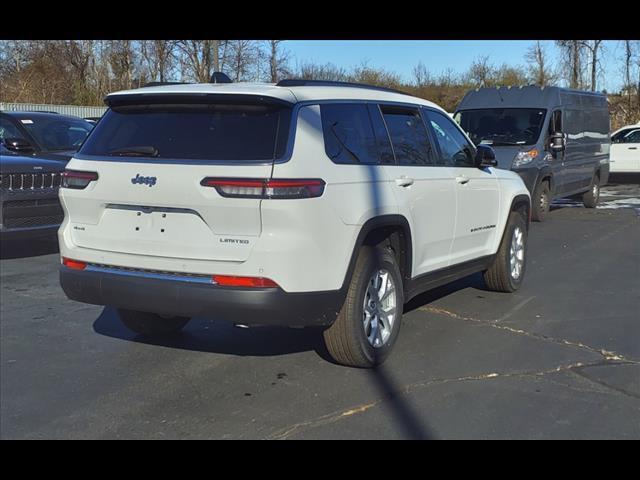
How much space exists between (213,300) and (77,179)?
1257mm

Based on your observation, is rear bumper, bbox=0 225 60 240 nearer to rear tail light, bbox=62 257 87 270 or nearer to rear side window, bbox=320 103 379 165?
rear tail light, bbox=62 257 87 270

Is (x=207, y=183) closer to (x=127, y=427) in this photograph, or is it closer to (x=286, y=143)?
(x=286, y=143)

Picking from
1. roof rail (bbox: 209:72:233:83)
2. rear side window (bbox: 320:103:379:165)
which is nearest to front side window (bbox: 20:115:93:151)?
roof rail (bbox: 209:72:233:83)

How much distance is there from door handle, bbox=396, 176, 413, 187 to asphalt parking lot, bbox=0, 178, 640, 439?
4.04 feet

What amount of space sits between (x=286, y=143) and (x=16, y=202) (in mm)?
5502

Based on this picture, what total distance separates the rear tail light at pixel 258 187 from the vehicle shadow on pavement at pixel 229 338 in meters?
1.56

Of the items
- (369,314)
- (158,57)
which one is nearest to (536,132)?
(369,314)

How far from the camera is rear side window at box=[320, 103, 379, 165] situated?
4609 millimetres

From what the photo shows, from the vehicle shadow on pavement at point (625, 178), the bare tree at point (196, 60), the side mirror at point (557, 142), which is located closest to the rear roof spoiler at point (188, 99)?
the side mirror at point (557, 142)

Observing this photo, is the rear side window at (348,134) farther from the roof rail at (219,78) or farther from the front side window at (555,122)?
the front side window at (555,122)

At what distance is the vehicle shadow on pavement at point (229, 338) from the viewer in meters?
5.43

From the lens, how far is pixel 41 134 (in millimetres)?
10531

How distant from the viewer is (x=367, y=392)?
4535 millimetres
